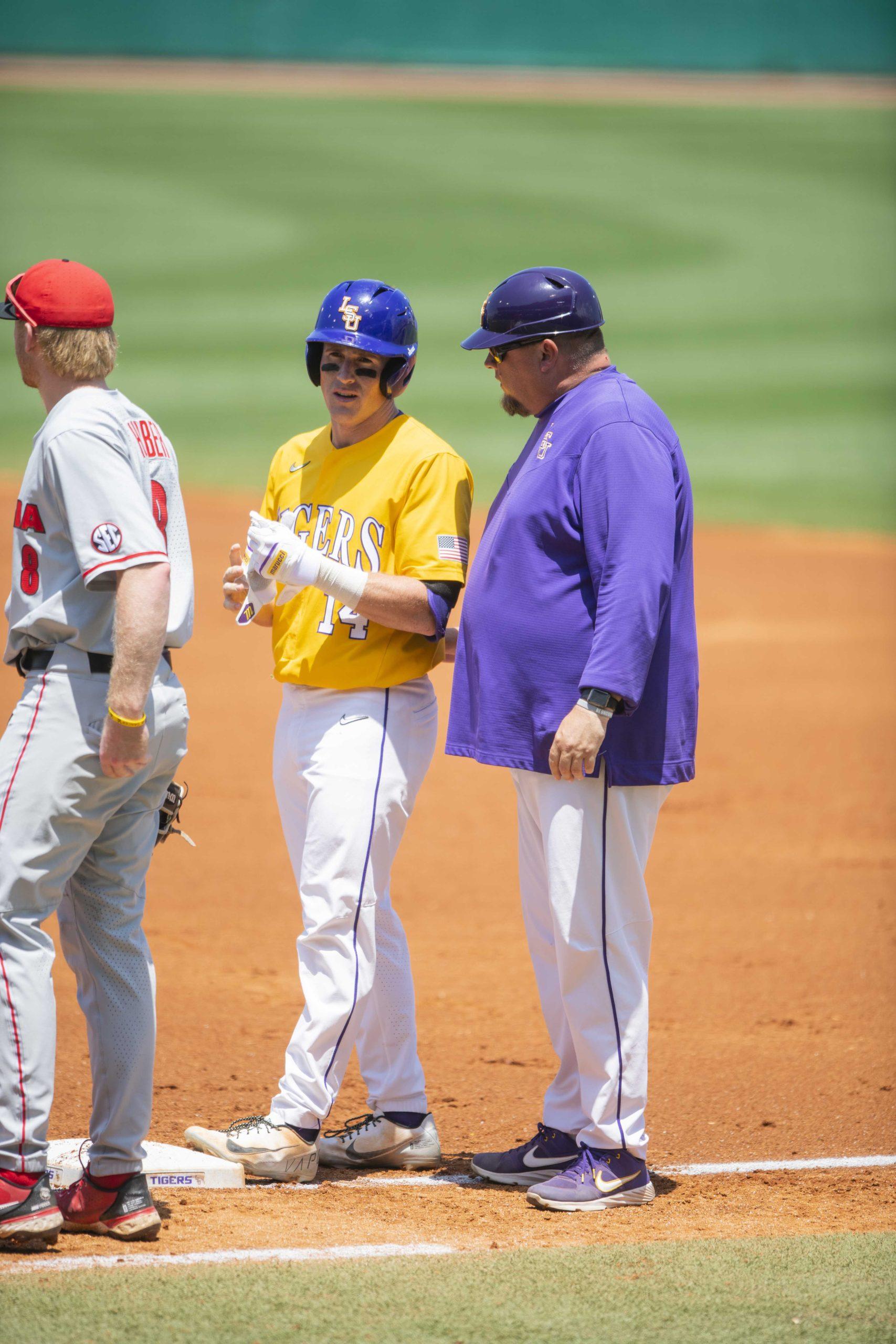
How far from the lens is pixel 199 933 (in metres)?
6.13

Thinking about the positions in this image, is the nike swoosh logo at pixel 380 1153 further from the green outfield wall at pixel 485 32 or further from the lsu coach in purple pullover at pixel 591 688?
the green outfield wall at pixel 485 32

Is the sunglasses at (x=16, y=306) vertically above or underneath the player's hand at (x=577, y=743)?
above

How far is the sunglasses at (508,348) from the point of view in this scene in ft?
11.8

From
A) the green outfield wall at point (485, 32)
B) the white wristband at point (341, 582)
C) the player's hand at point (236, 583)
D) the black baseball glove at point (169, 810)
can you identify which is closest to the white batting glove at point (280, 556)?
the white wristband at point (341, 582)

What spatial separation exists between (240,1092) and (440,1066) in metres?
0.71

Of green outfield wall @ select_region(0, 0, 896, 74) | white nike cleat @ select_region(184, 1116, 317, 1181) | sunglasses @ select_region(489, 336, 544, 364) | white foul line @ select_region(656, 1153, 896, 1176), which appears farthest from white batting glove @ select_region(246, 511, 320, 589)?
green outfield wall @ select_region(0, 0, 896, 74)

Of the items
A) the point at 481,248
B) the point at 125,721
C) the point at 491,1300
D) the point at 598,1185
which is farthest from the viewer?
the point at 481,248

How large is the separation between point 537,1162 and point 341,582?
1525 mm

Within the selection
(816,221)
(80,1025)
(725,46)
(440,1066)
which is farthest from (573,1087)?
(725,46)

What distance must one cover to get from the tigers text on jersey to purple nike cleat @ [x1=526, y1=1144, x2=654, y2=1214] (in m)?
1.55

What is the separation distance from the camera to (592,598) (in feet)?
11.3

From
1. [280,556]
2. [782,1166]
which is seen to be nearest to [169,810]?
[280,556]

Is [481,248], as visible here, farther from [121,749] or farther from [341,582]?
[121,749]

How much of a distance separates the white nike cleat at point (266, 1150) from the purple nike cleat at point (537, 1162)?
17.7 inches
